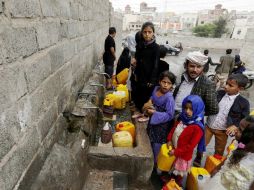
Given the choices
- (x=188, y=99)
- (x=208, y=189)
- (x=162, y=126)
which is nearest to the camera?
(x=208, y=189)

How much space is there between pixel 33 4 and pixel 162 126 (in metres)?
2.29

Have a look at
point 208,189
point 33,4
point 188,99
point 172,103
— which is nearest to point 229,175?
point 208,189

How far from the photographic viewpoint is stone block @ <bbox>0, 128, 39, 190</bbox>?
4.32ft

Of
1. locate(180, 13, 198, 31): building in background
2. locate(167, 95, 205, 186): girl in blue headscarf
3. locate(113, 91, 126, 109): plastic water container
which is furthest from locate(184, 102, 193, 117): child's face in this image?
locate(180, 13, 198, 31): building in background

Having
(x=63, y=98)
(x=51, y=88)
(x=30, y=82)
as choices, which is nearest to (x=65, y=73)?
(x=63, y=98)

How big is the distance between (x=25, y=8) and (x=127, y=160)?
2.09m

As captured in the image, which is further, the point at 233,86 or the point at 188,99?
the point at 233,86

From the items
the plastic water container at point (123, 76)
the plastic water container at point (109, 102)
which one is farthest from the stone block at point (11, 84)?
the plastic water container at point (123, 76)

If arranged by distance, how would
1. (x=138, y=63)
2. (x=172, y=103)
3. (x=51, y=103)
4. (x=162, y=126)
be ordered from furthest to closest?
(x=138, y=63) < (x=162, y=126) < (x=172, y=103) < (x=51, y=103)

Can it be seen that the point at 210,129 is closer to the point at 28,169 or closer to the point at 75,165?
the point at 75,165

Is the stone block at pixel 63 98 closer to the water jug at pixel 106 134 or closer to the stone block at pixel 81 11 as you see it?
the water jug at pixel 106 134

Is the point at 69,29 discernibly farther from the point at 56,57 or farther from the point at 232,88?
the point at 232,88

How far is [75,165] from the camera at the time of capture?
87.5 inches

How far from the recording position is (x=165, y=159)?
2867 millimetres
